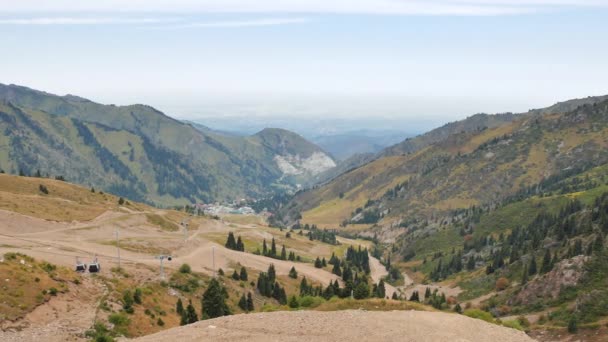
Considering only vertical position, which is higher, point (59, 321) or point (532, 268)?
point (59, 321)

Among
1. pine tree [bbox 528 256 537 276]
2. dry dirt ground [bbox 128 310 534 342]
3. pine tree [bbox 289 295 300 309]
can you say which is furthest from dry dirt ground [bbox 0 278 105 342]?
pine tree [bbox 528 256 537 276]

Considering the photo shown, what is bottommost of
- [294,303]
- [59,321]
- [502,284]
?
[502,284]

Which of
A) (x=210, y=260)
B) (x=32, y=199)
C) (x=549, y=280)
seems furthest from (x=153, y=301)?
(x=32, y=199)

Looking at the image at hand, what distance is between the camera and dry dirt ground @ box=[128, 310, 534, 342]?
51.8 m

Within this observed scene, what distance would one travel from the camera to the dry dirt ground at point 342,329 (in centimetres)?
5184

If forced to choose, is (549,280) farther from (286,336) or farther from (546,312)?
(286,336)

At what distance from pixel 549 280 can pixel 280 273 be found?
281 ft

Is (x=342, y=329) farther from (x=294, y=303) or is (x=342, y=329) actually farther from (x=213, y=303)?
(x=213, y=303)

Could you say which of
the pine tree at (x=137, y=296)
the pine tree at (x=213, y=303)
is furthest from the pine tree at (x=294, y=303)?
the pine tree at (x=137, y=296)

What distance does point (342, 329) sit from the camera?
176 feet

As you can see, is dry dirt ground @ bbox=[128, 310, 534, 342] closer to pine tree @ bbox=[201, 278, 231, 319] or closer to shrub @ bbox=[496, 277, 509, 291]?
pine tree @ bbox=[201, 278, 231, 319]

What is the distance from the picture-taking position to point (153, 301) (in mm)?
95062

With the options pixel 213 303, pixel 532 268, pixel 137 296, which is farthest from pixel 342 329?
pixel 532 268

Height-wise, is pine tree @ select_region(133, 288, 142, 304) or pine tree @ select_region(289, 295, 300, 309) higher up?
pine tree @ select_region(133, 288, 142, 304)
